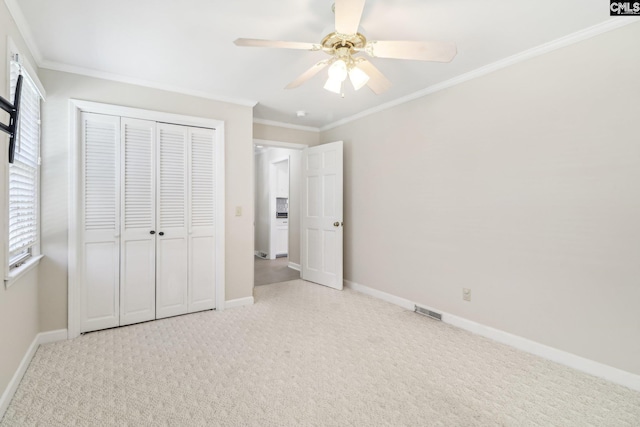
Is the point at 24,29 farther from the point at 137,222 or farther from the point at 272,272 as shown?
the point at 272,272

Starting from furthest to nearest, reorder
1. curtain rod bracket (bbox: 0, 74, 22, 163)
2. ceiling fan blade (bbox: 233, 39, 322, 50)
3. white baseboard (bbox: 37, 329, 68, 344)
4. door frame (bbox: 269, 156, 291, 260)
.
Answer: door frame (bbox: 269, 156, 291, 260), white baseboard (bbox: 37, 329, 68, 344), ceiling fan blade (bbox: 233, 39, 322, 50), curtain rod bracket (bbox: 0, 74, 22, 163)

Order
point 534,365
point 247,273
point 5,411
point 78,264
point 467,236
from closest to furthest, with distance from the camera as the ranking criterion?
point 5,411, point 534,365, point 78,264, point 467,236, point 247,273

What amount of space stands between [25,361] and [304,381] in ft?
6.50

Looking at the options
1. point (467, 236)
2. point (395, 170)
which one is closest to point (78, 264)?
point (395, 170)

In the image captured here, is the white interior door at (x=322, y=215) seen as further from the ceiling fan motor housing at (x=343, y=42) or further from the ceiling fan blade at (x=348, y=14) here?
the ceiling fan blade at (x=348, y=14)

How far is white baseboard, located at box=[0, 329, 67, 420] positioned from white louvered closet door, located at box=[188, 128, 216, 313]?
1.09m

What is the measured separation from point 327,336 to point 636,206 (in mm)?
2425

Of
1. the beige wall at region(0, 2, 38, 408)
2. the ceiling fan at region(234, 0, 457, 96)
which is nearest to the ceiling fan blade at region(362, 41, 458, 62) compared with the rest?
the ceiling fan at region(234, 0, 457, 96)

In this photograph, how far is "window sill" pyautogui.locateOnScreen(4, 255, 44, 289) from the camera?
5.98ft

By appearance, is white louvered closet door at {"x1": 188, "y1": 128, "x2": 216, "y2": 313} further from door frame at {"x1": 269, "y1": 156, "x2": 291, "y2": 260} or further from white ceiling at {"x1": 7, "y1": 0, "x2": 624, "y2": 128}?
door frame at {"x1": 269, "y1": 156, "x2": 291, "y2": 260}

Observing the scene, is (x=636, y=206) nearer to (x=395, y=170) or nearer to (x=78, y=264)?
(x=395, y=170)

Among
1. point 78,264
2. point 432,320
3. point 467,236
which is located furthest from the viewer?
point 432,320

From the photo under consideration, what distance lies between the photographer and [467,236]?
9.46 feet

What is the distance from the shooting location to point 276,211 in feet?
22.2
